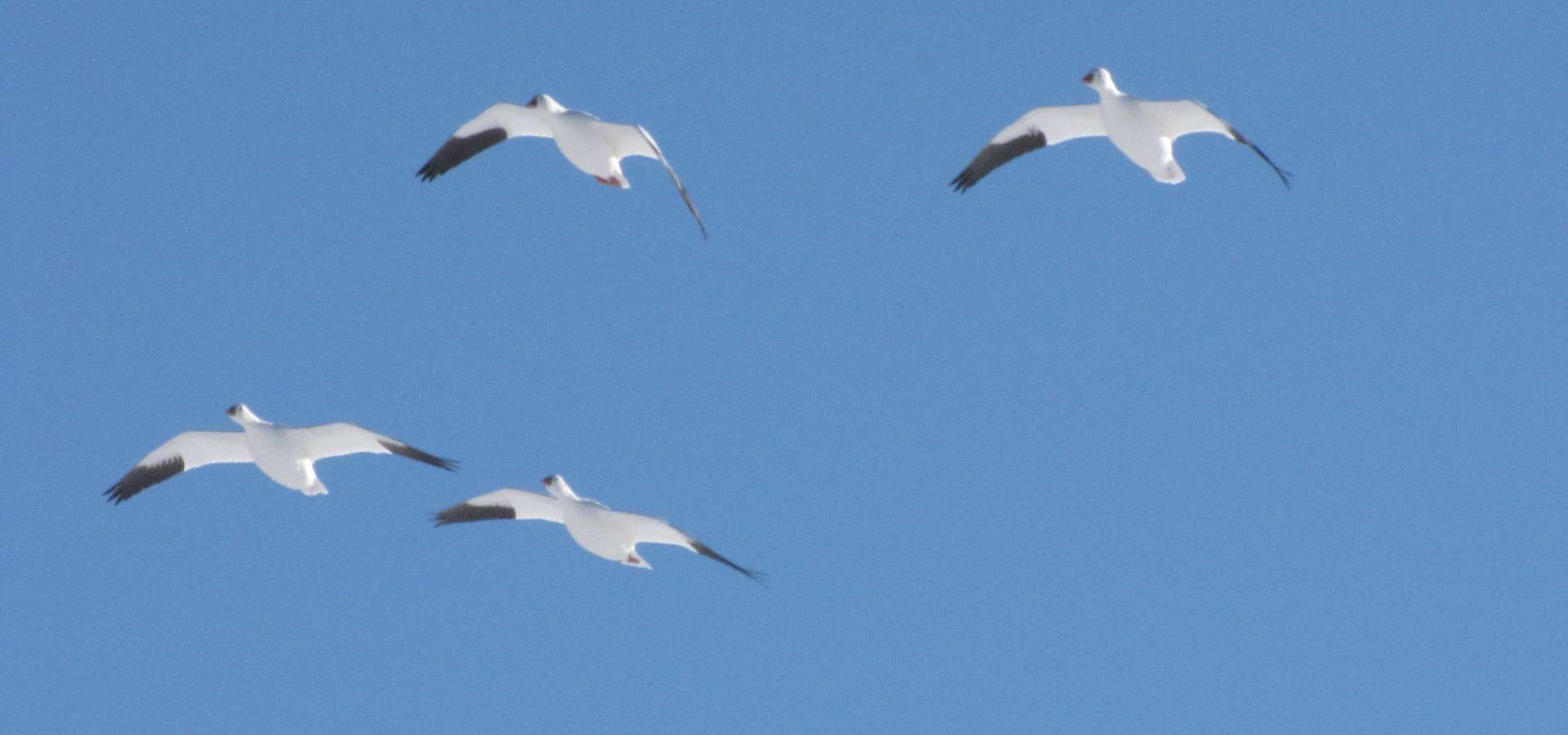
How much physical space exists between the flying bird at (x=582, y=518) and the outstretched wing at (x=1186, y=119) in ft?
15.2

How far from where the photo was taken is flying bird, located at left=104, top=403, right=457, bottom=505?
18.2m

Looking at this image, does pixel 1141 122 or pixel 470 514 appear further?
pixel 470 514

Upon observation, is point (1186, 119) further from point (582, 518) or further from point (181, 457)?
point (181, 457)

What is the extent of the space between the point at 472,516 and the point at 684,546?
217 cm

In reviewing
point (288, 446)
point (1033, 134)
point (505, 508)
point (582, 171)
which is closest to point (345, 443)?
point (288, 446)

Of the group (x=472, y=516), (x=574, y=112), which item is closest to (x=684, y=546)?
(x=472, y=516)

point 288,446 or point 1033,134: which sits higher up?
point 1033,134

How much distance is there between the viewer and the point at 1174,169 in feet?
59.2

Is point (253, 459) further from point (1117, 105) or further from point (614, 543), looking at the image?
point (1117, 105)

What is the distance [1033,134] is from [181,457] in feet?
25.0

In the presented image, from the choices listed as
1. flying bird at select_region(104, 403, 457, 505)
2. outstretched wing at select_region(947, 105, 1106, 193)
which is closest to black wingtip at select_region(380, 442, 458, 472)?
flying bird at select_region(104, 403, 457, 505)

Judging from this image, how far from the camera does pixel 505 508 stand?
19750 millimetres

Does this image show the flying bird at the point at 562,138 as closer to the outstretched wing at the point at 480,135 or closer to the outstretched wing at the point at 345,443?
the outstretched wing at the point at 480,135

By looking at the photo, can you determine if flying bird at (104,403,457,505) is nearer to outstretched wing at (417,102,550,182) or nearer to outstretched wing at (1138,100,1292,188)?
outstretched wing at (417,102,550,182)
